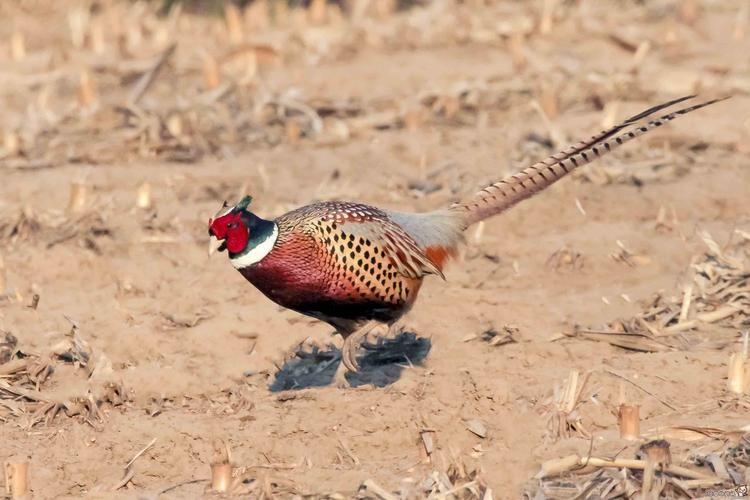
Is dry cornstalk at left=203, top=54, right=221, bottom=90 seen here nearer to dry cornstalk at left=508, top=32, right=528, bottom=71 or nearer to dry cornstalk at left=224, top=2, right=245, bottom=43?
dry cornstalk at left=224, top=2, right=245, bottom=43

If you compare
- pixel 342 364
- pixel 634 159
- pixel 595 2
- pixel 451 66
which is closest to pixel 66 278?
pixel 342 364

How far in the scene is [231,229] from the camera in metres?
5.35

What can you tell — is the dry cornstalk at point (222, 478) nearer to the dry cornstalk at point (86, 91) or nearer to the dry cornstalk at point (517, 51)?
the dry cornstalk at point (86, 91)

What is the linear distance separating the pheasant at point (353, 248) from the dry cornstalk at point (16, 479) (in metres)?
1.12

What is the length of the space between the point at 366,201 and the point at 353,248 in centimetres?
214

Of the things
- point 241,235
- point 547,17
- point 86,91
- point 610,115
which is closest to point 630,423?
point 241,235

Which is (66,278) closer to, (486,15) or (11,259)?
(11,259)

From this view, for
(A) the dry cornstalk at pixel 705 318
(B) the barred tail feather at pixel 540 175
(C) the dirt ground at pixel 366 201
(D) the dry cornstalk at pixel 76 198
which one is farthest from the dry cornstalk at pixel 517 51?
(A) the dry cornstalk at pixel 705 318

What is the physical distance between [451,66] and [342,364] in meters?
4.64

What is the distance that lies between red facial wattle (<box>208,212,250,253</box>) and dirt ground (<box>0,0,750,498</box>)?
0.69 meters

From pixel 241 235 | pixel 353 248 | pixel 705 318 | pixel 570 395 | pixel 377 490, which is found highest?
pixel 241 235

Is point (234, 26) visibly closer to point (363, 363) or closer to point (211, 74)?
point (211, 74)

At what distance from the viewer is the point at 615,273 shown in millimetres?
6809

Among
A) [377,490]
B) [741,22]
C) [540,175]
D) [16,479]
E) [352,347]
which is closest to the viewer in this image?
[377,490]
